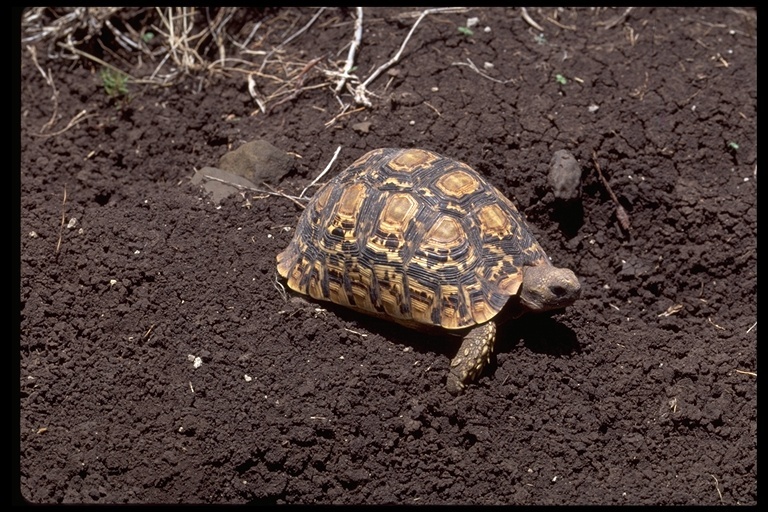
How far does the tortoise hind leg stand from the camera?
3.48 metres

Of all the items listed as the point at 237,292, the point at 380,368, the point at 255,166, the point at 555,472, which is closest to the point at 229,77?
the point at 255,166

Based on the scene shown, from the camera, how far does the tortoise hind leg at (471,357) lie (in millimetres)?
3480

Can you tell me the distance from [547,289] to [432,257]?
0.54 m

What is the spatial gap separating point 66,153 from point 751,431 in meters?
4.21

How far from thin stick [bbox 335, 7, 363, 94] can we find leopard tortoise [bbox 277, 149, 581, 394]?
1.23 metres

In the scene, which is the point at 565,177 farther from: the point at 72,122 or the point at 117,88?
the point at 72,122

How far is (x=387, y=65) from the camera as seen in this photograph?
495 centimetres

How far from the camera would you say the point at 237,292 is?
3.89 m

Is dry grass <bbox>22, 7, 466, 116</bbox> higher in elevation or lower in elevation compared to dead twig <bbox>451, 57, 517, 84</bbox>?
lower

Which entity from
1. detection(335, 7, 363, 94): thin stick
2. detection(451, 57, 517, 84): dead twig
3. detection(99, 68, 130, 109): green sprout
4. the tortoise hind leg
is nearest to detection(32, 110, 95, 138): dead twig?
detection(99, 68, 130, 109): green sprout

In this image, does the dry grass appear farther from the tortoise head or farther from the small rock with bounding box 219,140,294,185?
the tortoise head

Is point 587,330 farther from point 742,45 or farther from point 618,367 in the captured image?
point 742,45

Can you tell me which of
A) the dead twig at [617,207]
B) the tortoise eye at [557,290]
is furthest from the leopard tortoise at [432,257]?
the dead twig at [617,207]

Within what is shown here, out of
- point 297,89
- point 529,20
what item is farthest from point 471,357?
point 529,20
